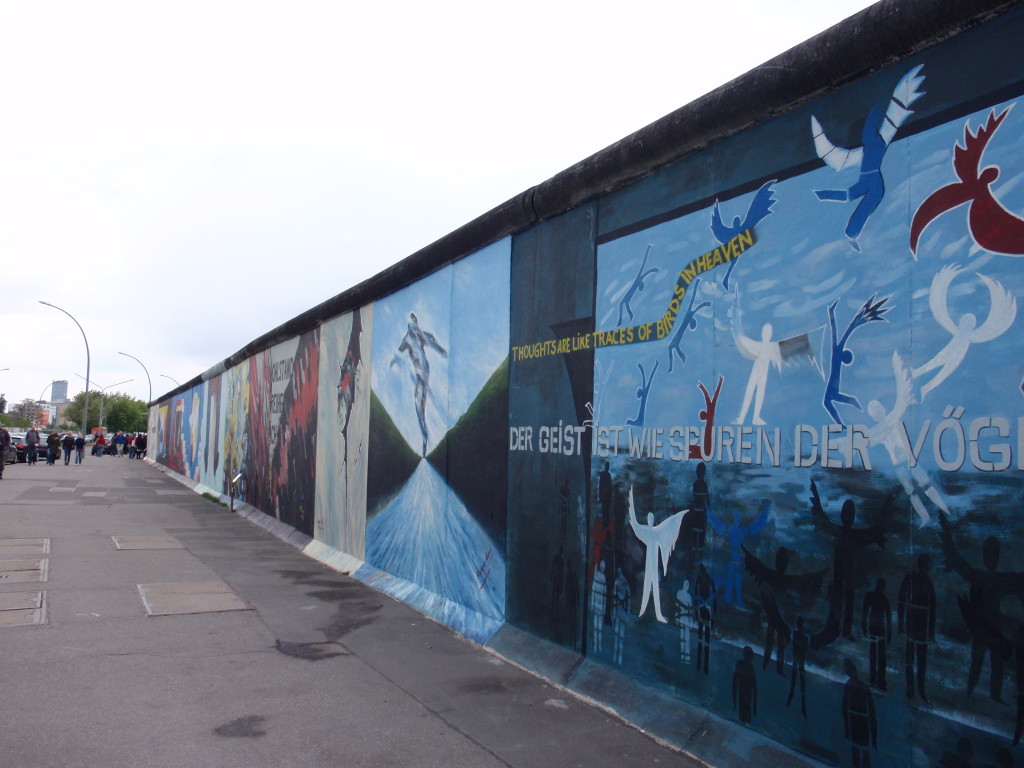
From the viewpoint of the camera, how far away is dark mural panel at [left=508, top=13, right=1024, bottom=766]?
3.17m

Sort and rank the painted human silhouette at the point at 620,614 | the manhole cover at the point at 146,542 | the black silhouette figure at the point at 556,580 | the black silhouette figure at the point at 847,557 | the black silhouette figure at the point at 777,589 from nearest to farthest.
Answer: the black silhouette figure at the point at 847,557 < the black silhouette figure at the point at 777,589 < the painted human silhouette at the point at 620,614 < the black silhouette figure at the point at 556,580 < the manhole cover at the point at 146,542

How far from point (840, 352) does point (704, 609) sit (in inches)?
63.2

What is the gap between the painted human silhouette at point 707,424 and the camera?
449 centimetres

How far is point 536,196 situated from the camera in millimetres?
6402

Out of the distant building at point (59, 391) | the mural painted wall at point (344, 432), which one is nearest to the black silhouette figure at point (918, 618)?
the mural painted wall at point (344, 432)

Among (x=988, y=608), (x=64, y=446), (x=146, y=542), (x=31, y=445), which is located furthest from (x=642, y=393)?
(x=64, y=446)

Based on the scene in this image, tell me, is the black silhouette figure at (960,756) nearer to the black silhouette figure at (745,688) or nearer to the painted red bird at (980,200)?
the black silhouette figure at (745,688)

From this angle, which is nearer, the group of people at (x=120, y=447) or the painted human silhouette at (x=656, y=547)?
the painted human silhouette at (x=656, y=547)

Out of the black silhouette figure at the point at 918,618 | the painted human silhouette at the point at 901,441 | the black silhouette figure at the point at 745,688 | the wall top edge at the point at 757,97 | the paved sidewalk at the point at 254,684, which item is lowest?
the paved sidewalk at the point at 254,684

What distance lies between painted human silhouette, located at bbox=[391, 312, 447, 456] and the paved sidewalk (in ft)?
6.37

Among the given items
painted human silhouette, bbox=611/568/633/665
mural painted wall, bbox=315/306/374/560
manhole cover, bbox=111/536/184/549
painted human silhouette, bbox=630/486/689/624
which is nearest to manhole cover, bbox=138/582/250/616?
mural painted wall, bbox=315/306/374/560

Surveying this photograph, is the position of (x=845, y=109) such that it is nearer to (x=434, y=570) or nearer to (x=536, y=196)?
(x=536, y=196)

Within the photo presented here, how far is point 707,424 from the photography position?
14.9 ft

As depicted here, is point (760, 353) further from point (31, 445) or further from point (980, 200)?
point (31, 445)
